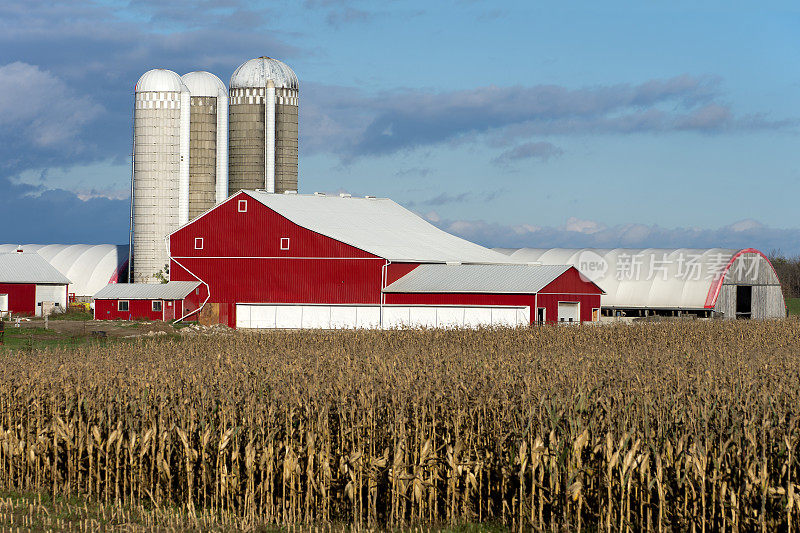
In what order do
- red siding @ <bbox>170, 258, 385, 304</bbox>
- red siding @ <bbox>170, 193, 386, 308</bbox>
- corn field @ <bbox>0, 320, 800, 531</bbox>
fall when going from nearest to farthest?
1. corn field @ <bbox>0, 320, 800, 531</bbox>
2. red siding @ <bbox>170, 258, 385, 304</bbox>
3. red siding @ <bbox>170, 193, 386, 308</bbox>

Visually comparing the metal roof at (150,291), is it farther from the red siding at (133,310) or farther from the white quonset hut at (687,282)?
the white quonset hut at (687,282)

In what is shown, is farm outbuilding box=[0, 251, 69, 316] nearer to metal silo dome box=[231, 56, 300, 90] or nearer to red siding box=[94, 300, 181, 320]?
red siding box=[94, 300, 181, 320]

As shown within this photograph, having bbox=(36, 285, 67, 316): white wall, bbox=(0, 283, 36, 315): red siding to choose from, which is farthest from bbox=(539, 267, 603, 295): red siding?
bbox=(0, 283, 36, 315): red siding

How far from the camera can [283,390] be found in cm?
1770

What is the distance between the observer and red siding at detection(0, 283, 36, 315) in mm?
65250

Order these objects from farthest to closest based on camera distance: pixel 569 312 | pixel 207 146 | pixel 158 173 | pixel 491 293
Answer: pixel 207 146 → pixel 158 173 → pixel 569 312 → pixel 491 293

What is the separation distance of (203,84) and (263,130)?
5894 mm

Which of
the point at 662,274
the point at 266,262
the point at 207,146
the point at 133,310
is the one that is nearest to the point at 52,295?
the point at 133,310

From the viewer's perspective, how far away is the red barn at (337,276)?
175 feet

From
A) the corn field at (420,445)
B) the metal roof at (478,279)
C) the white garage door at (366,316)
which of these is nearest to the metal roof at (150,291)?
the white garage door at (366,316)

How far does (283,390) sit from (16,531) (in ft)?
19.5

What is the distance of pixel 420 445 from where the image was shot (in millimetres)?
14406

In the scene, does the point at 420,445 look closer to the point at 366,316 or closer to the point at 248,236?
the point at 366,316

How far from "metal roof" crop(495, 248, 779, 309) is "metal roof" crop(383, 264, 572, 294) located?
36.4 feet
